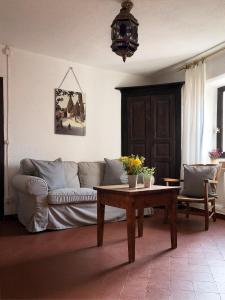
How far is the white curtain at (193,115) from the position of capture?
4578mm

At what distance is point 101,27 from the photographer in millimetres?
3541

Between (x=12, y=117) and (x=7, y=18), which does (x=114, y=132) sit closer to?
(x=12, y=117)

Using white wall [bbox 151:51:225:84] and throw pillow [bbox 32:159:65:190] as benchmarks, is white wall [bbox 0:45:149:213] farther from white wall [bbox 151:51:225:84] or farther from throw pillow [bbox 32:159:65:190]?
white wall [bbox 151:51:225:84]

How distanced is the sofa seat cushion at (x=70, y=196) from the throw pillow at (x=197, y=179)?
4.47 feet

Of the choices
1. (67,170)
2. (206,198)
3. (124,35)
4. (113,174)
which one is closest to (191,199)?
(206,198)

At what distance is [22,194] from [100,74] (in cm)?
264

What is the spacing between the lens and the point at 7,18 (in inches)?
131

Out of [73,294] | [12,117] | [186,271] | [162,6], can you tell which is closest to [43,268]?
[73,294]

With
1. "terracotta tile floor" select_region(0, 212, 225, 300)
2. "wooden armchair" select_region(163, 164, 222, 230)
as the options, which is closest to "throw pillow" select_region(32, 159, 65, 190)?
"terracotta tile floor" select_region(0, 212, 225, 300)

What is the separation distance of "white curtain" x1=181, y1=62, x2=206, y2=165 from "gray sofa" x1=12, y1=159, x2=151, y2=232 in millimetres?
1560

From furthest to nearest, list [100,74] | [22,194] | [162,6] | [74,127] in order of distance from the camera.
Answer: [100,74]
[74,127]
[22,194]
[162,6]

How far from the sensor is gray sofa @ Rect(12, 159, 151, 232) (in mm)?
3441

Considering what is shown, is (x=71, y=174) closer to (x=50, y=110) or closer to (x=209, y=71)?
(x=50, y=110)

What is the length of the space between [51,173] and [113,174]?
1035 mm
